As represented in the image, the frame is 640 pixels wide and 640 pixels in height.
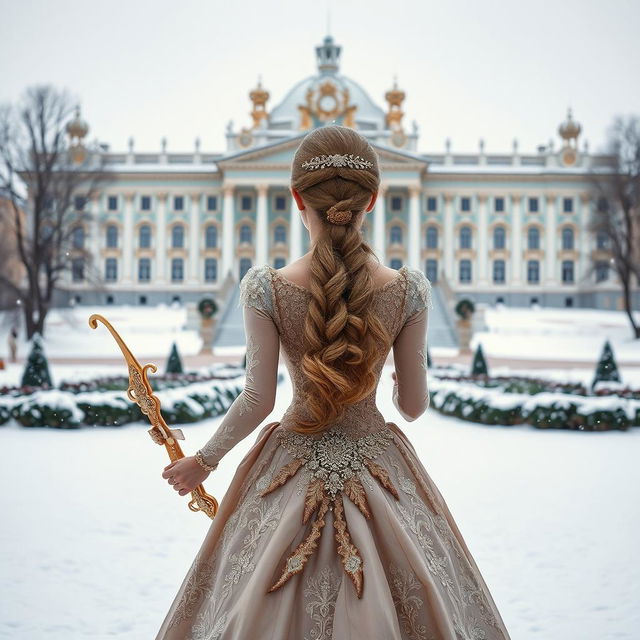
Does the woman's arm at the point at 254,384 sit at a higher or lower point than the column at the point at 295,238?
lower

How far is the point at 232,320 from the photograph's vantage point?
34344mm

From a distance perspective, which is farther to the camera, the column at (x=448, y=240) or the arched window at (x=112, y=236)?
the arched window at (x=112, y=236)

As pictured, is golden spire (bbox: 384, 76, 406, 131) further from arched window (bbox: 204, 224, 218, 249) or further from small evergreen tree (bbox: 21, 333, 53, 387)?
small evergreen tree (bbox: 21, 333, 53, 387)

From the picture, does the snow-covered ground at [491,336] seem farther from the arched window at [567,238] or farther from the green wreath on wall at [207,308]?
the arched window at [567,238]

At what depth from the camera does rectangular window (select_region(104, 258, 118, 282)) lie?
175 ft

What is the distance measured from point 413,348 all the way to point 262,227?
48.5 metres

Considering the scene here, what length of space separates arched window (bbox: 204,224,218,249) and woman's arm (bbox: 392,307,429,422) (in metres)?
51.8

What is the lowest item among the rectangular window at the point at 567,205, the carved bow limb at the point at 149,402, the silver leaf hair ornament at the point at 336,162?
the carved bow limb at the point at 149,402

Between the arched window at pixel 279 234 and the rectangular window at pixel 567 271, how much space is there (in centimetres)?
2099

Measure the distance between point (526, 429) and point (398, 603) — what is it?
27.3 feet

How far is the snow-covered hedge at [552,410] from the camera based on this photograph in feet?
31.6

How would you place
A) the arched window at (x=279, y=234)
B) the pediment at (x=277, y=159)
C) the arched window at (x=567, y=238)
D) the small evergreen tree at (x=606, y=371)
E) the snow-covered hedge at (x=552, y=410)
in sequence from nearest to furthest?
the snow-covered hedge at (x=552, y=410) < the small evergreen tree at (x=606, y=371) < the pediment at (x=277, y=159) < the arched window at (x=279, y=234) < the arched window at (x=567, y=238)

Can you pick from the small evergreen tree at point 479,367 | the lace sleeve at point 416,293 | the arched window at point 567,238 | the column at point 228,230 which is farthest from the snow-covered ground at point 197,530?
the arched window at point 567,238

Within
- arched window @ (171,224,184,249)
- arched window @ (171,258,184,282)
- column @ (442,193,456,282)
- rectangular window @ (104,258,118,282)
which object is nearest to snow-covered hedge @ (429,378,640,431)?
column @ (442,193,456,282)
